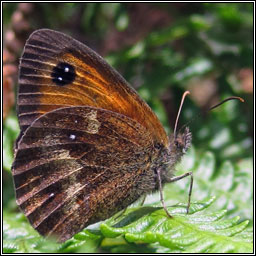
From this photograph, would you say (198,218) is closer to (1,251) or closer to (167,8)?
(1,251)

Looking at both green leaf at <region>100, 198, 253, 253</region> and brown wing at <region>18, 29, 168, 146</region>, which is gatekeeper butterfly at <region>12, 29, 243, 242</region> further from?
green leaf at <region>100, 198, 253, 253</region>

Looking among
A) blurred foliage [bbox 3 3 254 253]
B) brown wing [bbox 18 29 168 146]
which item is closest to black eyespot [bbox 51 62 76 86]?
brown wing [bbox 18 29 168 146]

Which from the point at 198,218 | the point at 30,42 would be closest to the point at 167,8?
the point at 30,42

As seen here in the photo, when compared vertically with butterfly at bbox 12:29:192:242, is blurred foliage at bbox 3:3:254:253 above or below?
above

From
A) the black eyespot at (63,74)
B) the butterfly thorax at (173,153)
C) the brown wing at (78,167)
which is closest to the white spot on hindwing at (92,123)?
the brown wing at (78,167)

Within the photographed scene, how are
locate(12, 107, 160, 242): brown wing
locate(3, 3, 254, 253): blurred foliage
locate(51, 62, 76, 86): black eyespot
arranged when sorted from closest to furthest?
locate(12, 107, 160, 242): brown wing → locate(51, 62, 76, 86): black eyespot → locate(3, 3, 254, 253): blurred foliage

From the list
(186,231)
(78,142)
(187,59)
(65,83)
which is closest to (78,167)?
(78,142)

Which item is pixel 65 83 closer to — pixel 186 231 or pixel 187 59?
pixel 186 231

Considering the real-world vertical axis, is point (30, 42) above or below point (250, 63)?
below
